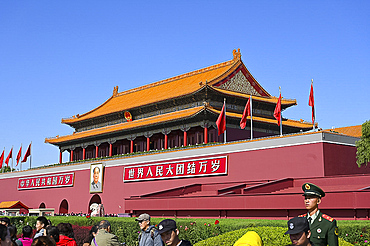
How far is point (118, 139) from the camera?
3744cm

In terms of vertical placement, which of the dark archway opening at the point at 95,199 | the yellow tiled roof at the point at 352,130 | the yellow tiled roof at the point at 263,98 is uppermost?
the yellow tiled roof at the point at 263,98

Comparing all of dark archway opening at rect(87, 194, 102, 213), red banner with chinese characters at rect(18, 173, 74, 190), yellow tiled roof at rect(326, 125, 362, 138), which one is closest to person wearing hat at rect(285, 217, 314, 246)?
dark archway opening at rect(87, 194, 102, 213)

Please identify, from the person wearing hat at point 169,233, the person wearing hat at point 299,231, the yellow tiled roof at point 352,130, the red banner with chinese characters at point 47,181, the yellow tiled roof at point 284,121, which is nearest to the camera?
the person wearing hat at point 299,231

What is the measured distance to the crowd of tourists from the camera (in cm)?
439

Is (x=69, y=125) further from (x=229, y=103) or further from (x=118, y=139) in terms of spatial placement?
(x=229, y=103)

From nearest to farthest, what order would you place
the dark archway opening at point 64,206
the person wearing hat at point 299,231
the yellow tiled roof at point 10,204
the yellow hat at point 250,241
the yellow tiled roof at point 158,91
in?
the yellow hat at point 250,241
the person wearing hat at point 299,231
the yellow tiled roof at point 158,91
the dark archway opening at point 64,206
the yellow tiled roof at point 10,204

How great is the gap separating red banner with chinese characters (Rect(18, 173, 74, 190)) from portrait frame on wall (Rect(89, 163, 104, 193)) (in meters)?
2.67

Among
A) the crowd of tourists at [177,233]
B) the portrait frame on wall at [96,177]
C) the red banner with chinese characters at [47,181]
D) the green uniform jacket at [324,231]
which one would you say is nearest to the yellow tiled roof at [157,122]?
the portrait frame on wall at [96,177]

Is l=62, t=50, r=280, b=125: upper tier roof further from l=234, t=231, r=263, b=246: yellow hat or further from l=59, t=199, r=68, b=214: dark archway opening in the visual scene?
l=234, t=231, r=263, b=246: yellow hat

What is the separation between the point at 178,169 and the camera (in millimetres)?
28000

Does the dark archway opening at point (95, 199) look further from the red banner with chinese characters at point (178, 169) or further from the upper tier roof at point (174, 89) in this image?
the upper tier roof at point (174, 89)

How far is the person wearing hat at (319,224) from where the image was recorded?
5.36 metres

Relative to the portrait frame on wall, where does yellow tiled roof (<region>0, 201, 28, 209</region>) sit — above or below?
below

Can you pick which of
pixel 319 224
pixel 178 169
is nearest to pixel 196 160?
pixel 178 169
